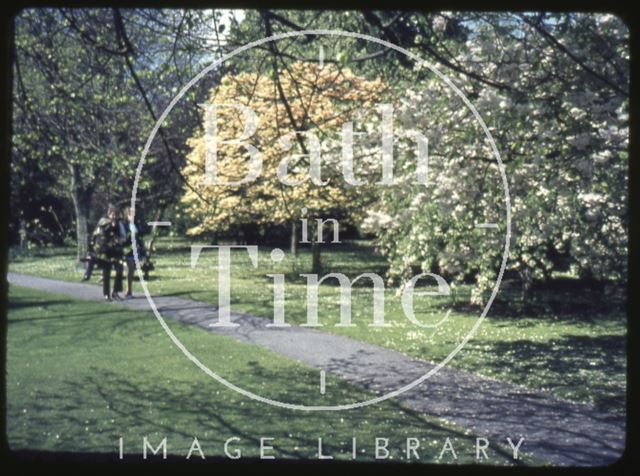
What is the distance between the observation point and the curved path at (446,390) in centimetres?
294

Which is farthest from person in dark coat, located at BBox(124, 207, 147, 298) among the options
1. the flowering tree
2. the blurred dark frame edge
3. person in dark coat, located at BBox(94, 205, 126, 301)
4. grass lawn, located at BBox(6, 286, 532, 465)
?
the flowering tree

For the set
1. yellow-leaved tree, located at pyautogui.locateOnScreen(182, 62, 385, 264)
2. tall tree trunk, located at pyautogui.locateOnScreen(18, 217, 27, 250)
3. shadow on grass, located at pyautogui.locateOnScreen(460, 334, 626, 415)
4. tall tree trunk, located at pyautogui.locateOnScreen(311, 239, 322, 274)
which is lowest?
shadow on grass, located at pyautogui.locateOnScreen(460, 334, 626, 415)

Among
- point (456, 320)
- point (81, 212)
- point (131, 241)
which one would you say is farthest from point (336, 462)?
point (456, 320)

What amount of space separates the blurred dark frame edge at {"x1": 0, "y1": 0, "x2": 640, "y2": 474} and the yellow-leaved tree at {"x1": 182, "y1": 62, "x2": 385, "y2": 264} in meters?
1.30

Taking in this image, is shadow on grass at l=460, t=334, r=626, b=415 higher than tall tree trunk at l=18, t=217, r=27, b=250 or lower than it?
lower

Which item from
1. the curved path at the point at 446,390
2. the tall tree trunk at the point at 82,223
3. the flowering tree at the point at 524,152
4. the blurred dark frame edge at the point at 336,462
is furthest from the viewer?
the tall tree trunk at the point at 82,223

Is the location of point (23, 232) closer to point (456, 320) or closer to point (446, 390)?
point (446, 390)

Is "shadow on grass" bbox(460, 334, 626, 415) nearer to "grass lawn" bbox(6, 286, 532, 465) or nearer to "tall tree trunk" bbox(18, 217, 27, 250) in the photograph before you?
"grass lawn" bbox(6, 286, 532, 465)

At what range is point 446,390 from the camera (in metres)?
4.68

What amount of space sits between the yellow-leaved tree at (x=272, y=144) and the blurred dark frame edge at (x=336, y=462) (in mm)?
1295

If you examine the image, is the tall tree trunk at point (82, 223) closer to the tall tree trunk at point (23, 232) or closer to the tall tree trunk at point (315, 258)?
the tall tree trunk at point (23, 232)

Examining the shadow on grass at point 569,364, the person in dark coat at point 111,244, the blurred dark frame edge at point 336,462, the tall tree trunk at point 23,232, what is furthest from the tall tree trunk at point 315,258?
the shadow on grass at point 569,364

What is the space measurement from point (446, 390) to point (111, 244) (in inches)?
104

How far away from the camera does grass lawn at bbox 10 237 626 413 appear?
11.9ft
